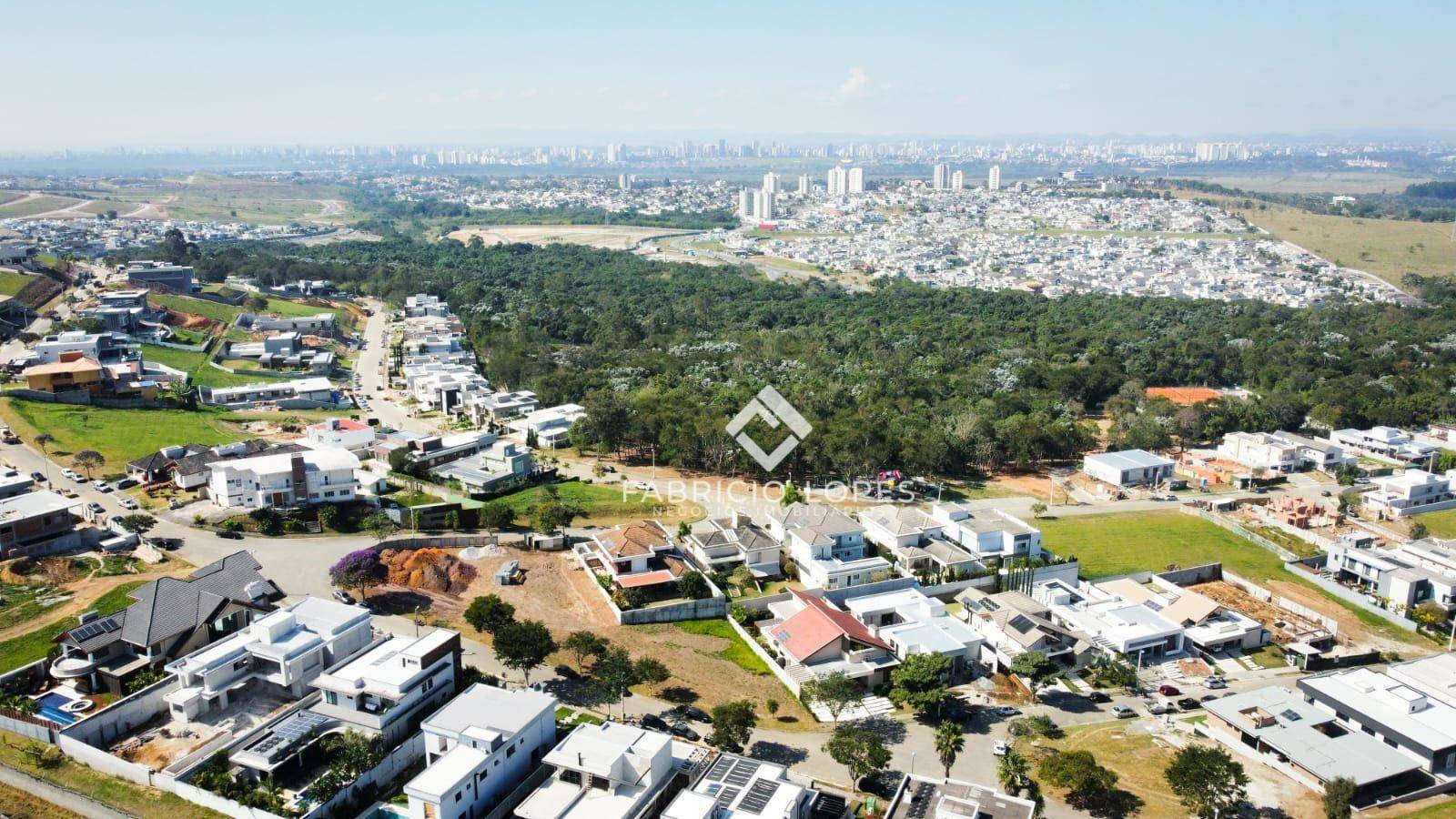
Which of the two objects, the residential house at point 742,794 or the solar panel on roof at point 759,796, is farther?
the solar panel on roof at point 759,796

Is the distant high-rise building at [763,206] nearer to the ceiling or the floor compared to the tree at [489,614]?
nearer to the ceiling

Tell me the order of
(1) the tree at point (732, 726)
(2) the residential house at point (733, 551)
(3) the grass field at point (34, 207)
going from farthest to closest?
(3) the grass field at point (34, 207) → (2) the residential house at point (733, 551) → (1) the tree at point (732, 726)

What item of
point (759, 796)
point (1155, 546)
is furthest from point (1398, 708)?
point (759, 796)

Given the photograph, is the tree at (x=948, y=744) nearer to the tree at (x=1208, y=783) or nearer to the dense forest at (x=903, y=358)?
the tree at (x=1208, y=783)

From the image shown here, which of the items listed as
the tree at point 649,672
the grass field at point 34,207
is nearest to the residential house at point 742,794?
the tree at point 649,672

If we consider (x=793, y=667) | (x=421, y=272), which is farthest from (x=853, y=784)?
(x=421, y=272)

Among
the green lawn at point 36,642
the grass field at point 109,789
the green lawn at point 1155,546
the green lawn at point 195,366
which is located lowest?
the green lawn at point 1155,546

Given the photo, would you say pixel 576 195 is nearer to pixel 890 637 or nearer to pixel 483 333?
→ pixel 483 333
